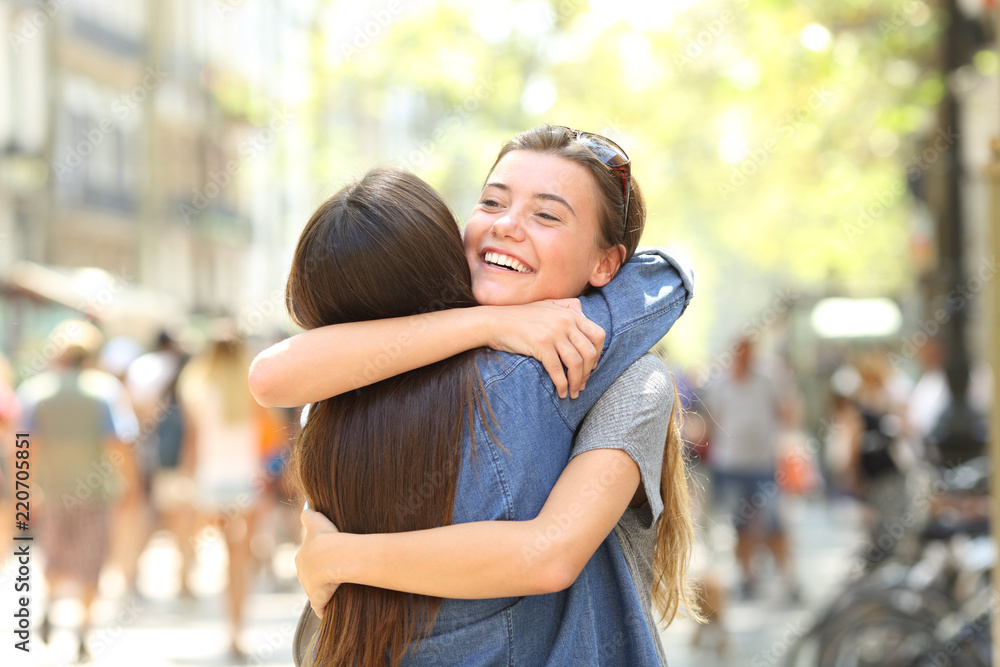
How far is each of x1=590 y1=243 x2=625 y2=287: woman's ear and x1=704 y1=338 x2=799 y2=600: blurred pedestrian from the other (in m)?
Result: 6.79

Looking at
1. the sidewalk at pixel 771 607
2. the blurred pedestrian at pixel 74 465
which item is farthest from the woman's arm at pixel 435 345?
the blurred pedestrian at pixel 74 465

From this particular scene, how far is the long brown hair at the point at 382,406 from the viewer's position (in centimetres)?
167

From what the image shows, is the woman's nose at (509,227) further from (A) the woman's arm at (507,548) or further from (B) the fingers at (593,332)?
(A) the woman's arm at (507,548)

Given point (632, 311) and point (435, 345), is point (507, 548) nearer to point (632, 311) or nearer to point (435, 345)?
point (435, 345)

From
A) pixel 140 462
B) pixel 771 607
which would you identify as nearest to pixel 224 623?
pixel 140 462

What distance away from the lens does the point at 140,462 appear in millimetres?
9055

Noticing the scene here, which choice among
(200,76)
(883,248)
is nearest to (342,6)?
(200,76)

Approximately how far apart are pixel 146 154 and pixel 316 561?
22.4m

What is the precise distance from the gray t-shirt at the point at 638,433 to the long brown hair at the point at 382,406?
21cm

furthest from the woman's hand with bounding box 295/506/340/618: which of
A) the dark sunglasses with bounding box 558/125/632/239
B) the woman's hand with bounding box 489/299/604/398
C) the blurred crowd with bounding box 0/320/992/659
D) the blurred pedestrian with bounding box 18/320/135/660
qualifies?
the blurred pedestrian with bounding box 18/320/135/660

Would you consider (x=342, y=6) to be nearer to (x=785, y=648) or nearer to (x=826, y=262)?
(x=826, y=262)

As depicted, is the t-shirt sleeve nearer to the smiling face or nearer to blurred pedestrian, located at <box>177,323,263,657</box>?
the smiling face

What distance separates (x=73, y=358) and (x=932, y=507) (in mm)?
5325

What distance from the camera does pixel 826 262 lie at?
17.6 metres
